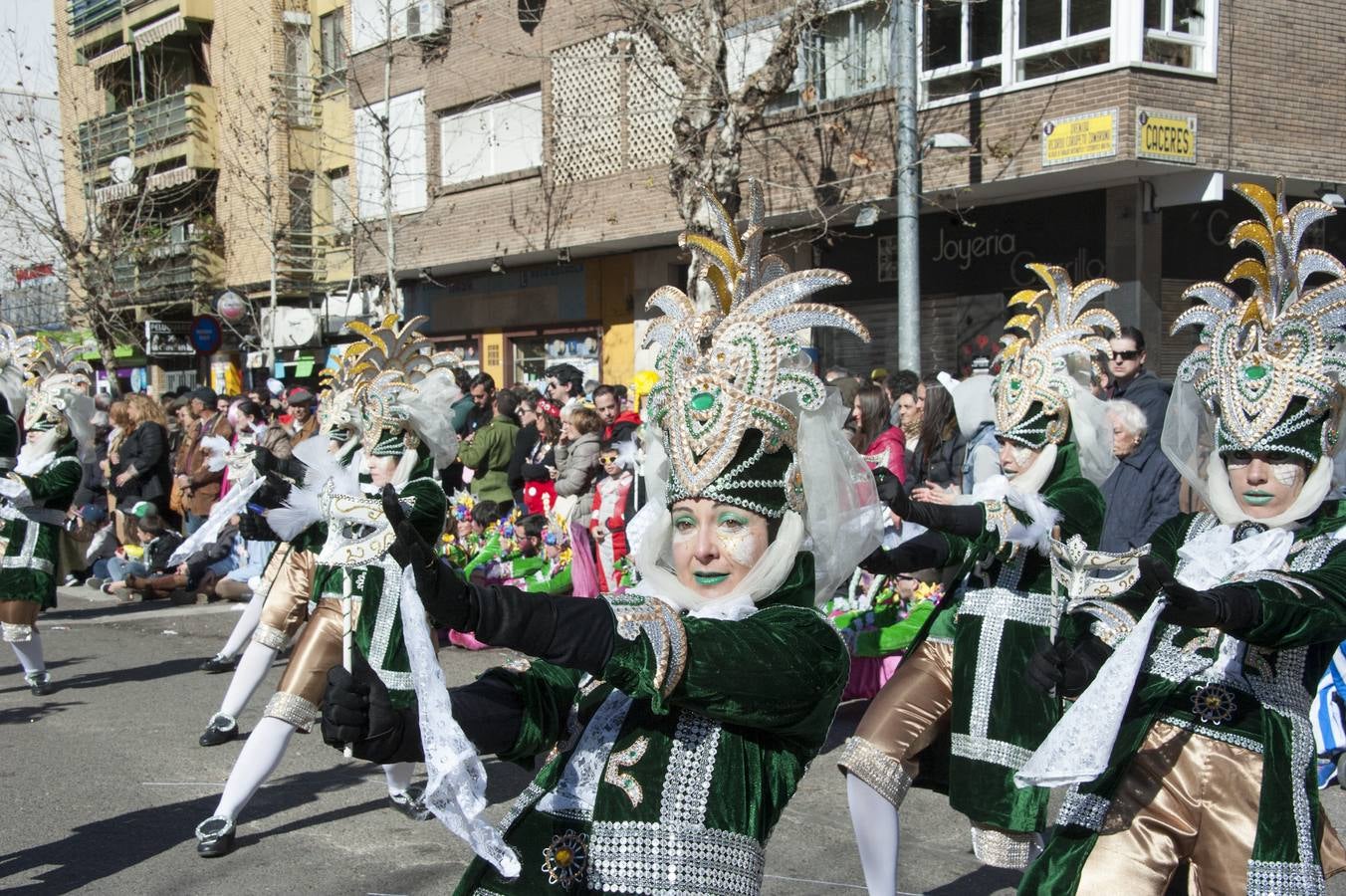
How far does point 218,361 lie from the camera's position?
97.4 ft

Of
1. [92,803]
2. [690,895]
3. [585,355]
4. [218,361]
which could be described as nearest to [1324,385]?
[690,895]

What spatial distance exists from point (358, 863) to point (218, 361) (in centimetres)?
2582

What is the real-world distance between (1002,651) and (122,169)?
93.0 feet

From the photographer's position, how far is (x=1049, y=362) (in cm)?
500

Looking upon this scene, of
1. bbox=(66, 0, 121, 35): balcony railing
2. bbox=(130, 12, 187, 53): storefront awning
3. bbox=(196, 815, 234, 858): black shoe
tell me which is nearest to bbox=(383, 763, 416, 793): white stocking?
bbox=(196, 815, 234, 858): black shoe

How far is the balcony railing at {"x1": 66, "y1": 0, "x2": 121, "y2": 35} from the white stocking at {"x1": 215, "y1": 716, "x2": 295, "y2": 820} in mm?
30770

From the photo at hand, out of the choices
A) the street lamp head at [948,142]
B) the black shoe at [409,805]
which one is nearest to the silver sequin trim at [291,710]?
the black shoe at [409,805]

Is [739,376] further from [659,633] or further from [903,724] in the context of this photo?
[903,724]

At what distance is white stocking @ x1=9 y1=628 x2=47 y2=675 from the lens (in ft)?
28.2

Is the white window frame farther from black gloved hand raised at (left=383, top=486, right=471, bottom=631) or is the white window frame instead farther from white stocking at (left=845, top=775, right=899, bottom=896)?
black gloved hand raised at (left=383, top=486, right=471, bottom=631)

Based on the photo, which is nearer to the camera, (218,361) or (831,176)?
(831,176)

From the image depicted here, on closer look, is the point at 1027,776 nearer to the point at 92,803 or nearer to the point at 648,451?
the point at 648,451

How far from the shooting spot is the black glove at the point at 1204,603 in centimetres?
267

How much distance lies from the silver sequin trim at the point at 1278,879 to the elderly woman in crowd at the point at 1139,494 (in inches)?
157
